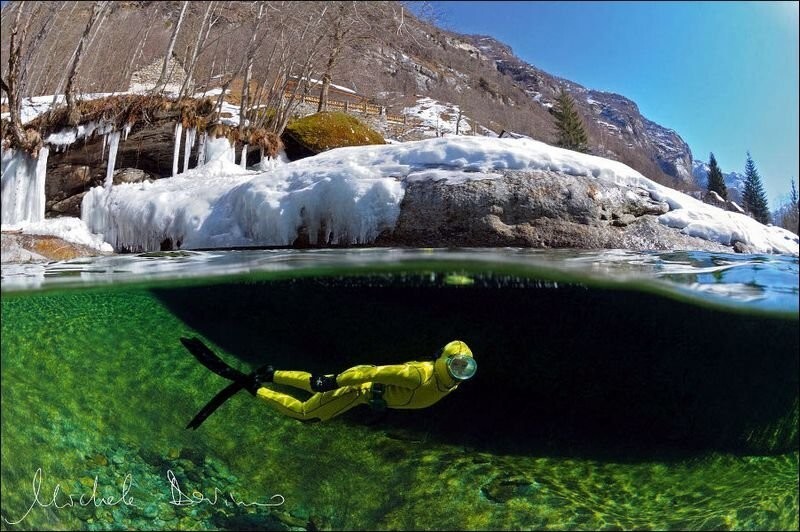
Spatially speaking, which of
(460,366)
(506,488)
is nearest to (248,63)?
(460,366)

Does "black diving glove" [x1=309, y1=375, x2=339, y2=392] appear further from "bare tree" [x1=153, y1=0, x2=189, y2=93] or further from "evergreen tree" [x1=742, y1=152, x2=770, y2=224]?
"bare tree" [x1=153, y1=0, x2=189, y2=93]

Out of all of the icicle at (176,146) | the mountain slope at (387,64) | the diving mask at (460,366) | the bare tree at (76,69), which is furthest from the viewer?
the icicle at (176,146)

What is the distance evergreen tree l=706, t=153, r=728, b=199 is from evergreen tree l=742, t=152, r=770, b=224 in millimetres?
348

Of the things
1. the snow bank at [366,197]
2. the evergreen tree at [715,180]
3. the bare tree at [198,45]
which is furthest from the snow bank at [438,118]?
the bare tree at [198,45]

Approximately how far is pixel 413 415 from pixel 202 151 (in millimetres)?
9309

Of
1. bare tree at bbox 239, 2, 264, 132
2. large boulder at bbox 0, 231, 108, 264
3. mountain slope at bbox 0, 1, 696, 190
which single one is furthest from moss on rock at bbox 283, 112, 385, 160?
large boulder at bbox 0, 231, 108, 264

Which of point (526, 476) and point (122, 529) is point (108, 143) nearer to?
point (122, 529)

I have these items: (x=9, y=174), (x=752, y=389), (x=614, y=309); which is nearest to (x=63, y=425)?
(x=9, y=174)

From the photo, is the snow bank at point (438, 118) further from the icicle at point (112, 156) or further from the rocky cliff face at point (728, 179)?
the icicle at point (112, 156)

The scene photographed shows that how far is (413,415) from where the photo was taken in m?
7.46

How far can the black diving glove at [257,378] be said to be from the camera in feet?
19.2

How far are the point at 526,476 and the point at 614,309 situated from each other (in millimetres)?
3376

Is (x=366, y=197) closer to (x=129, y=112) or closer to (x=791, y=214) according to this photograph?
(x=791, y=214)

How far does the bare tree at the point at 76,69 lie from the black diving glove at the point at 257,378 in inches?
405
